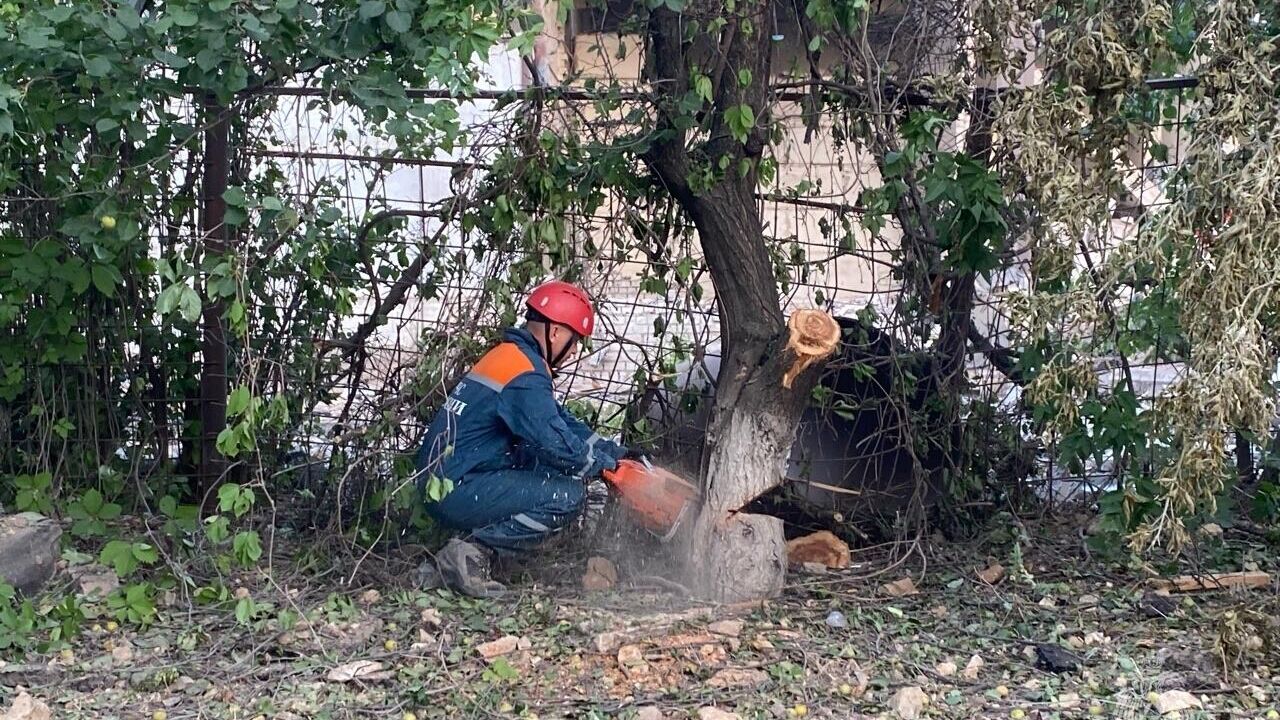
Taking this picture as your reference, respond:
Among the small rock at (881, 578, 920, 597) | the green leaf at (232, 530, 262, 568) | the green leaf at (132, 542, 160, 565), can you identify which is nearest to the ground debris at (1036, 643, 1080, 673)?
the small rock at (881, 578, 920, 597)

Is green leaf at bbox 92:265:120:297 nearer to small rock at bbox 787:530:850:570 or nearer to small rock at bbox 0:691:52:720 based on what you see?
small rock at bbox 0:691:52:720

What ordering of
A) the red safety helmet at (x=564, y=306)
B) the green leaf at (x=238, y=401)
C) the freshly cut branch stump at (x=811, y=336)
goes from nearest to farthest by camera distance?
the green leaf at (x=238, y=401) → the freshly cut branch stump at (x=811, y=336) → the red safety helmet at (x=564, y=306)

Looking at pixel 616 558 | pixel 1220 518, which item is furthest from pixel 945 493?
pixel 616 558

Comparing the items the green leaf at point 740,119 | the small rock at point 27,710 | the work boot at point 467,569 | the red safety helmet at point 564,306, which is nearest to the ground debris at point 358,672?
the work boot at point 467,569

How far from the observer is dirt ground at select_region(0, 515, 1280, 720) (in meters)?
4.04

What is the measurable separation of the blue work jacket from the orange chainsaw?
8 cm

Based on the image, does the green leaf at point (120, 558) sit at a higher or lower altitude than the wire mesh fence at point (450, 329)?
lower

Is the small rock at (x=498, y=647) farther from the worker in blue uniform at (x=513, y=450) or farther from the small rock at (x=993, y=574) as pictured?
the small rock at (x=993, y=574)

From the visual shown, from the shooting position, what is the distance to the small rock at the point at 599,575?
17.0 ft

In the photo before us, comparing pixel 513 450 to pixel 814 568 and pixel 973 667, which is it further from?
pixel 973 667

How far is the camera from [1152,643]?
4.50 metres

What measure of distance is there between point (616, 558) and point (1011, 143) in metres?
2.35

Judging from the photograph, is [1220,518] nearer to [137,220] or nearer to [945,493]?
[945,493]

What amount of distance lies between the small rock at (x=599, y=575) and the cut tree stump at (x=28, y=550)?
2127mm
